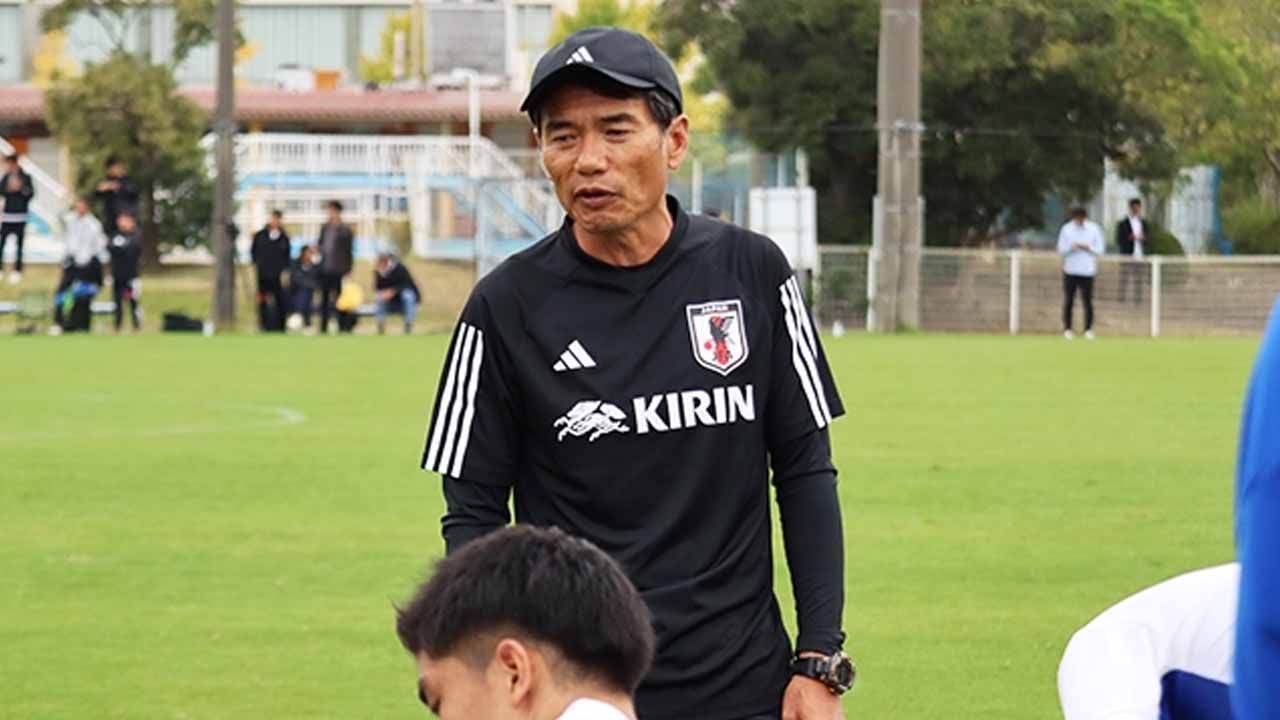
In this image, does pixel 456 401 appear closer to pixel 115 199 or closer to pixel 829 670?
pixel 829 670

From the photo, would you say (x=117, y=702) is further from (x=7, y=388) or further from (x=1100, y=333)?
(x=1100, y=333)

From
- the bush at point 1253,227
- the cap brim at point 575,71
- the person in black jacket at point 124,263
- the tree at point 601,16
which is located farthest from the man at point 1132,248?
the tree at point 601,16

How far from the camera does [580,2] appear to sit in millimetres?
85875

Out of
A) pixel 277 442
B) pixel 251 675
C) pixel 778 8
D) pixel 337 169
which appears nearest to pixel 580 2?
pixel 337 169

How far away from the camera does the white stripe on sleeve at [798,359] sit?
519 cm

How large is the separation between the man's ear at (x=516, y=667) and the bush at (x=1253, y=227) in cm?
4496

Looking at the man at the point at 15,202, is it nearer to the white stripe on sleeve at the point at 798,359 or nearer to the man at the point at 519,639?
the white stripe on sleeve at the point at 798,359

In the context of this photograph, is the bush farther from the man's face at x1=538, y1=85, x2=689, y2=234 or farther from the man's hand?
the man's face at x1=538, y1=85, x2=689, y2=234

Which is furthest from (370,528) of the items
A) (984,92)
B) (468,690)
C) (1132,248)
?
(984,92)

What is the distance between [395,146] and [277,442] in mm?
35895

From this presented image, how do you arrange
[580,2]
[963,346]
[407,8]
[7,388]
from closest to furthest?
[7,388] → [963,346] → [580,2] → [407,8]

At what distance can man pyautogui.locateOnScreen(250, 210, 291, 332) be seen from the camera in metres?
39.8

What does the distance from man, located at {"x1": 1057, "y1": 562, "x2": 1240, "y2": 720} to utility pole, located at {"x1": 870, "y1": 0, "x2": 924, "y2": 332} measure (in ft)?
125

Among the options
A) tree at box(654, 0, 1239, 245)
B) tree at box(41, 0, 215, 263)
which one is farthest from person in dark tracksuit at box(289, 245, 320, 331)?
tree at box(654, 0, 1239, 245)
